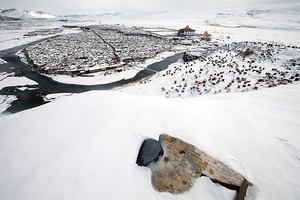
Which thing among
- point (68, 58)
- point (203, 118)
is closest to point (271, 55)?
point (203, 118)

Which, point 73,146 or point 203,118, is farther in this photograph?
point 203,118

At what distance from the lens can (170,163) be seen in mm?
3777

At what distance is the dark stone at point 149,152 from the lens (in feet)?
11.9

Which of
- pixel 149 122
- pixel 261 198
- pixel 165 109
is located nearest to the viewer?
pixel 261 198

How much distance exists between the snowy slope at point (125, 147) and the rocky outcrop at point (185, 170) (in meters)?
0.15

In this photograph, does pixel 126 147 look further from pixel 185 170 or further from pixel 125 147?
pixel 185 170

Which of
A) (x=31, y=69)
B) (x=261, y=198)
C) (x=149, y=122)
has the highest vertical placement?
(x=149, y=122)

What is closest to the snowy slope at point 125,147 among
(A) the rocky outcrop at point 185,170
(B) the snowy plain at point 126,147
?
(B) the snowy plain at point 126,147

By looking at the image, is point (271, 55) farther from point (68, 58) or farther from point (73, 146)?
point (68, 58)

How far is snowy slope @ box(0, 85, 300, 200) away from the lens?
10.4ft

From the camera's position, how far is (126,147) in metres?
3.99

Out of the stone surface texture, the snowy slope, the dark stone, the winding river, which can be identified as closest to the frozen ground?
the winding river

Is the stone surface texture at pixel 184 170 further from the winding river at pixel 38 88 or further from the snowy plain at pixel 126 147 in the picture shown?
the winding river at pixel 38 88

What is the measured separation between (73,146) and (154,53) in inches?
1166
